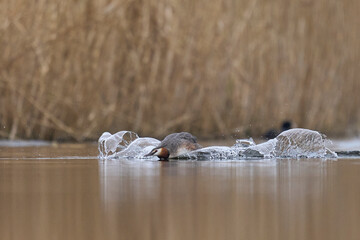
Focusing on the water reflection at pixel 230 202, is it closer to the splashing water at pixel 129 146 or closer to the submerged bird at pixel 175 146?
the submerged bird at pixel 175 146

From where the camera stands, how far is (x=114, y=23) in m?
10.2

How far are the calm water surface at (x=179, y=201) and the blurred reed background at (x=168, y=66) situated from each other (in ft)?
11.7

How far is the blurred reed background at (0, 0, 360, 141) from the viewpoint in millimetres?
9969

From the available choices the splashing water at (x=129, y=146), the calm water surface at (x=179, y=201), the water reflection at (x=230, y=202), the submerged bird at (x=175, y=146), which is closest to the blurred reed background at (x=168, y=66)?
the splashing water at (x=129, y=146)

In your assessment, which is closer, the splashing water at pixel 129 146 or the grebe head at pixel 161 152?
the grebe head at pixel 161 152

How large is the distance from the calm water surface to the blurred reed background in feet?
11.7

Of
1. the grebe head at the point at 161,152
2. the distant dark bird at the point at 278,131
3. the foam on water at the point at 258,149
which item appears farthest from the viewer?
the distant dark bird at the point at 278,131

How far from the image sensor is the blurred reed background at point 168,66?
997 cm

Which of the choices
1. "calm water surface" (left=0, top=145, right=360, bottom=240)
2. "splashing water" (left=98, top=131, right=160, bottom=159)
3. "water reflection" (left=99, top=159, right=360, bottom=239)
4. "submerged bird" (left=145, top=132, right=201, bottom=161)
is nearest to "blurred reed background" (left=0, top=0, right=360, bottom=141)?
"splashing water" (left=98, top=131, right=160, bottom=159)

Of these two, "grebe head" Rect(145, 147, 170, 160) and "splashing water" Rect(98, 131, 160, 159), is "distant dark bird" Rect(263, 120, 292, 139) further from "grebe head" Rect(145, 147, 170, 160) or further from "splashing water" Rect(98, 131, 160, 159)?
"grebe head" Rect(145, 147, 170, 160)

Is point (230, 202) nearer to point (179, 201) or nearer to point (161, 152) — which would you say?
point (179, 201)

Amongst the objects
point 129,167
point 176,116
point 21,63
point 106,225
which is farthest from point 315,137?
A: point 106,225

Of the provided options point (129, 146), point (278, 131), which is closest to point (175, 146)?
point (129, 146)

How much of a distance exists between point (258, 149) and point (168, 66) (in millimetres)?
3339
